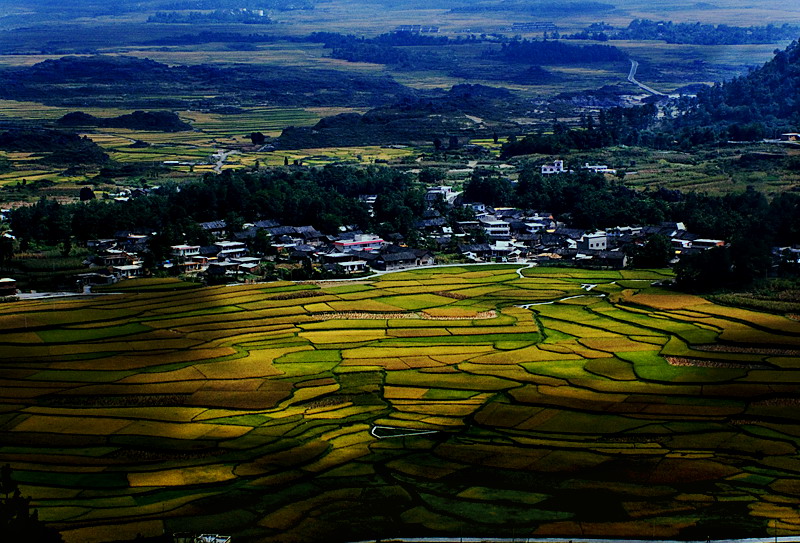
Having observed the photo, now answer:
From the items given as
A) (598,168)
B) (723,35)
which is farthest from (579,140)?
(723,35)

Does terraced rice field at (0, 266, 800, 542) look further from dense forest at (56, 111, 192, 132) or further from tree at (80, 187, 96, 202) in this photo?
dense forest at (56, 111, 192, 132)

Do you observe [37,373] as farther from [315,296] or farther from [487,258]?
[487,258]

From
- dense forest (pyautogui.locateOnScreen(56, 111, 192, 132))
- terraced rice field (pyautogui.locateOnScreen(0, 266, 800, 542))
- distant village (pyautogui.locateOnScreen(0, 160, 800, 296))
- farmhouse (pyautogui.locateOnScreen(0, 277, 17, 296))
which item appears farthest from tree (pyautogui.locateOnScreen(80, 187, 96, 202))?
dense forest (pyautogui.locateOnScreen(56, 111, 192, 132))

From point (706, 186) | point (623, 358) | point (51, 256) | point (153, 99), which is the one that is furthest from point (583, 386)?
point (153, 99)

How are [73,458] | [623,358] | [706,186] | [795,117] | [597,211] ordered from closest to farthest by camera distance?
[73,458] → [623,358] → [597,211] → [706,186] → [795,117]

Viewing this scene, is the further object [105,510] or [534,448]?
[534,448]

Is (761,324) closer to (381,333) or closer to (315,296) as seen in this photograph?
(381,333)

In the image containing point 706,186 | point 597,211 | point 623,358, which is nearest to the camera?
point 623,358
